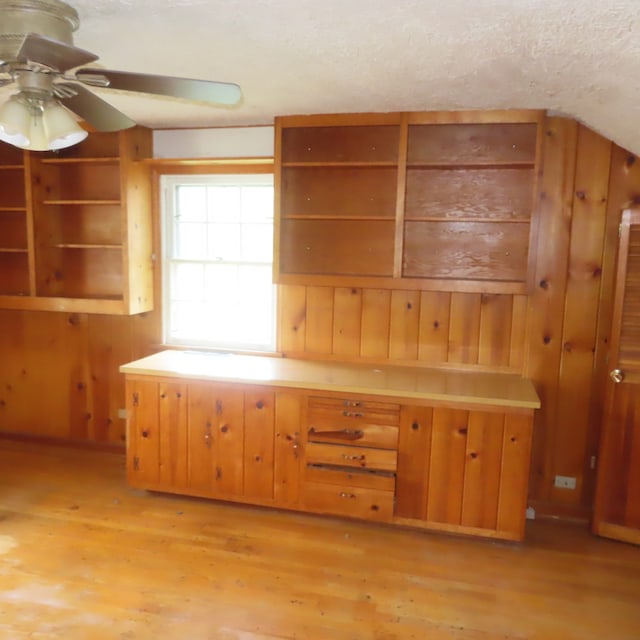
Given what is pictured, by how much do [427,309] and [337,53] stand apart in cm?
165

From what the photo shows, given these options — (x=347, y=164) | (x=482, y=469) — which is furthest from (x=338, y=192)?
(x=482, y=469)

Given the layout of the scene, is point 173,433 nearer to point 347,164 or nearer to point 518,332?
point 347,164

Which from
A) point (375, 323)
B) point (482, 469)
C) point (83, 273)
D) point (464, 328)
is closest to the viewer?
point (482, 469)

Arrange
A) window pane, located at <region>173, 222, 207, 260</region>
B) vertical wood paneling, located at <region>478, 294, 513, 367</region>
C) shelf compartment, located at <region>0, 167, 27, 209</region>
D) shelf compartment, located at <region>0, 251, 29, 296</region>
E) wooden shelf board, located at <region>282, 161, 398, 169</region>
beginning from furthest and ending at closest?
shelf compartment, located at <region>0, 251, 29, 296</region> → shelf compartment, located at <region>0, 167, 27, 209</region> → window pane, located at <region>173, 222, 207, 260</region> → vertical wood paneling, located at <region>478, 294, 513, 367</region> → wooden shelf board, located at <region>282, 161, 398, 169</region>

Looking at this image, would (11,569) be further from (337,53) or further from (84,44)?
(337,53)

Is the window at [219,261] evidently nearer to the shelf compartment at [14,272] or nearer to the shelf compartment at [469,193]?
the shelf compartment at [469,193]

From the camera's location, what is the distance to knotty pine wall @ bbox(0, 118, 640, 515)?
2.94 m

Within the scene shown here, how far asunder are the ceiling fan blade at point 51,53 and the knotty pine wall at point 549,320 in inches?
83.6

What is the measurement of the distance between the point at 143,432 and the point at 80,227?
1.62 metres

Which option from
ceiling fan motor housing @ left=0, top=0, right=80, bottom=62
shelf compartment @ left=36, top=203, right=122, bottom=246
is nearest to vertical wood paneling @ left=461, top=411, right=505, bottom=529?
ceiling fan motor housing @ left=0, top=0, right=80, bottom=62

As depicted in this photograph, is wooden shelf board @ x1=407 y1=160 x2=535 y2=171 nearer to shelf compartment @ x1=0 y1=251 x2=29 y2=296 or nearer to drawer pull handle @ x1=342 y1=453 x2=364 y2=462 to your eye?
drawer pull handle @ x1=342 y1=453 x2=364 y2=462

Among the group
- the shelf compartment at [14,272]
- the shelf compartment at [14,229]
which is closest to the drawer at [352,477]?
the shelf compartment at [14,272]

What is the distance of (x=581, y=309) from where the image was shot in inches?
119

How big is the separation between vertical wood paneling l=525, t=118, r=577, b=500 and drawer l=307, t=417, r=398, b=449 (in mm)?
966
